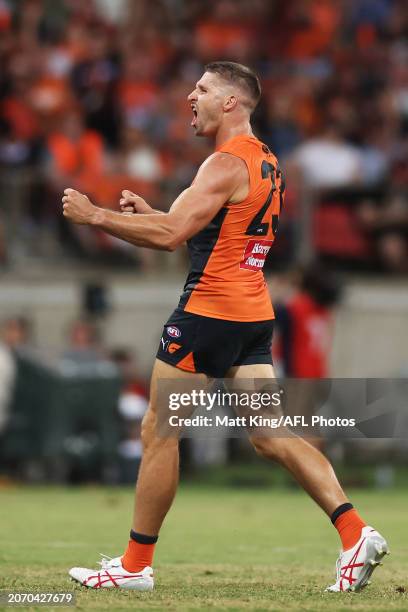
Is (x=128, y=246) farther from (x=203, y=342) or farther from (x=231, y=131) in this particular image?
(x=203, y=342)

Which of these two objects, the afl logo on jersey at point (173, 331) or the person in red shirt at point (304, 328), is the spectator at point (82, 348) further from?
the afl logo on jersey at point (173, 331)

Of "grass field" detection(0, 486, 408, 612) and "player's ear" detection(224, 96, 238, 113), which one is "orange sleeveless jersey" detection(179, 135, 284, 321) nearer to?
"player's ear" detection(224, 96, 238, 113)

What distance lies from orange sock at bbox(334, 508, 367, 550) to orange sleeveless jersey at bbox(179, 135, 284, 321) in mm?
1094

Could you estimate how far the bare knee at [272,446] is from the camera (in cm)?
728

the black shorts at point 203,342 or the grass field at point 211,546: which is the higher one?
the black shorts at point 203,342

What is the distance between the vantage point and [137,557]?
7250 millimetres

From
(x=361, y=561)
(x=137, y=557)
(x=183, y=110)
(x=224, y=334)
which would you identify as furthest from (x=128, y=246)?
(x=361, y=561)

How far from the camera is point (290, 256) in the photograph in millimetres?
17109

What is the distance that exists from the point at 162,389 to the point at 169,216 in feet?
2.94

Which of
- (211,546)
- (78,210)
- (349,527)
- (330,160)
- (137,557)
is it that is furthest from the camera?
(330,160)

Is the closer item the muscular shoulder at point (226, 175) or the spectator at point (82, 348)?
the muscular shoulder at point (226, 175)

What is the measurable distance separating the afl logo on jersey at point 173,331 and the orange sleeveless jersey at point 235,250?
0.11m

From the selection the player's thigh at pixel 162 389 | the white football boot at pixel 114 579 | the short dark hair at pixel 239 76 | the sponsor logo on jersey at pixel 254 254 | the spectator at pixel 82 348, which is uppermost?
the short dark hair at pixel 239 76

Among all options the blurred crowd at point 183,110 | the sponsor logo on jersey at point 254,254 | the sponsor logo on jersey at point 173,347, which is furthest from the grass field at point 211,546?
the blurred crowd at point 183,110
